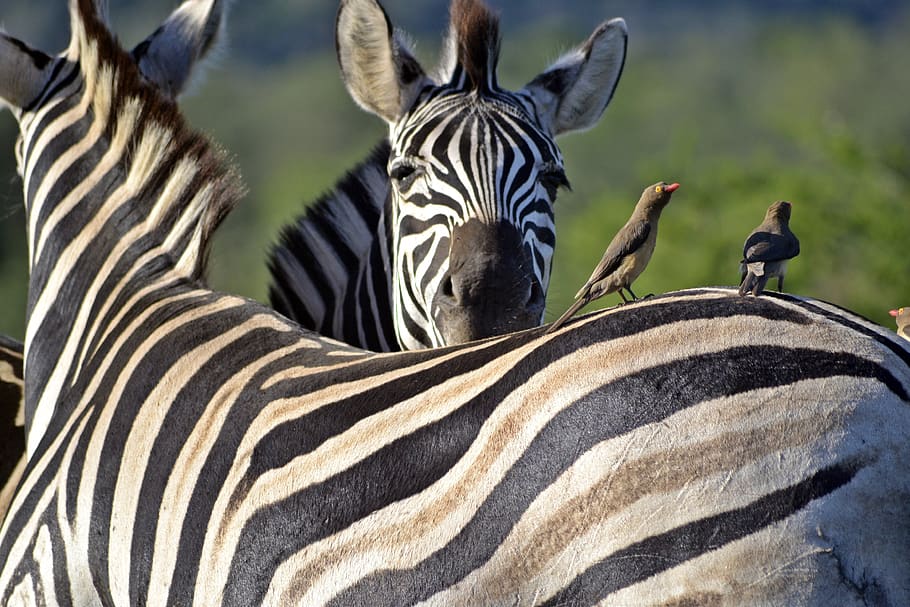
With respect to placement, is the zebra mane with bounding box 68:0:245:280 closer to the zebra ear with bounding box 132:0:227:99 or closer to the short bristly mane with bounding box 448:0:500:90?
the zebra ear with bounding box 132:0:227:99

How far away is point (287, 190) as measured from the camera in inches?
2080

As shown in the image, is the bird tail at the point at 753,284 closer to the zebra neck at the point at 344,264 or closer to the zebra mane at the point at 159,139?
the zebra mane at the point at 159,139

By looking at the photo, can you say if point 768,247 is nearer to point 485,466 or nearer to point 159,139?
point 485,466

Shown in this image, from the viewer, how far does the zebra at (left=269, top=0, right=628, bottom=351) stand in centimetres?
373

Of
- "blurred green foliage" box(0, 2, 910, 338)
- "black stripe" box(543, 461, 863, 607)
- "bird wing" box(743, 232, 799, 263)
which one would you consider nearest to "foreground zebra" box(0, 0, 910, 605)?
"black stripe" box(543, 461, 863, 607)

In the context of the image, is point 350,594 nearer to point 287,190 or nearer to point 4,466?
point 4,466

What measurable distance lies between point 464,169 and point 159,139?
1043 mm

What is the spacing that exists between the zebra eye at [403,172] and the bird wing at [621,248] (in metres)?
1.39

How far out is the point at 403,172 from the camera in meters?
4.04

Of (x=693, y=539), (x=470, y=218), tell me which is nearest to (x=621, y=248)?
(x=693, y=539)

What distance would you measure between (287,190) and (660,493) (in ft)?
170

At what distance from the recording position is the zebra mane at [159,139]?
3.59m

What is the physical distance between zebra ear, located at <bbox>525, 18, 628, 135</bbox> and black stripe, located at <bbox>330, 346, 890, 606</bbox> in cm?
244

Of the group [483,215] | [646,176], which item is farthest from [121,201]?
[646,176]
